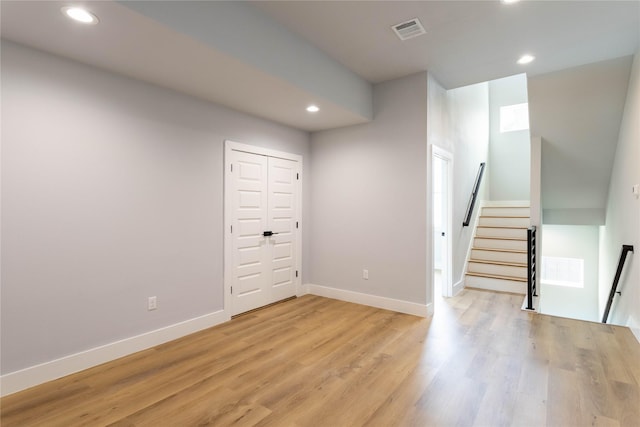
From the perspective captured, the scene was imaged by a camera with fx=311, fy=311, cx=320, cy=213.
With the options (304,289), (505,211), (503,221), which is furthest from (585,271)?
(304,289)

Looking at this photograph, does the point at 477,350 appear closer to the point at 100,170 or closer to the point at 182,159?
the point at 182,159

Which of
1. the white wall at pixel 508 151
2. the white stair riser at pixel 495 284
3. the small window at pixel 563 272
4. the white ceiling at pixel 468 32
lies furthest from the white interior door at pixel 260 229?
the small window at pixel 563 272

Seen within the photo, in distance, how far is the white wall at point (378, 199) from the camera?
3.83 meters

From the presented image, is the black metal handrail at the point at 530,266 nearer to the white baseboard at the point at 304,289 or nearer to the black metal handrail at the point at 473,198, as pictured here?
the black metal handrail at the point at 473,198

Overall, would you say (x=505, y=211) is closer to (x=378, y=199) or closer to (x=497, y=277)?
(x=497, y=277)

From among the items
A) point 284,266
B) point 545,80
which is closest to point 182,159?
point 284,266

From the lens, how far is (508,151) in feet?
23.4

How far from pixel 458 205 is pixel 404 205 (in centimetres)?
159

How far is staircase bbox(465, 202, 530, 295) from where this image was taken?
4.91 meters

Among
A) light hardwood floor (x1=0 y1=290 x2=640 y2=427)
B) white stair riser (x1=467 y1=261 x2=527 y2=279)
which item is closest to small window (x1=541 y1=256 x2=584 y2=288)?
white stair riser (x1=467 y1=261 x2=527 y2=279)

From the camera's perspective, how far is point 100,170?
A: 104 inches

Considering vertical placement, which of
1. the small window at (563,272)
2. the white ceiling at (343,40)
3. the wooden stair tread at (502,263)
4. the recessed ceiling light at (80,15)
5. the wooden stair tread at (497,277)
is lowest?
the small window at (563,272)

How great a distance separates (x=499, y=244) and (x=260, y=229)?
4.25m

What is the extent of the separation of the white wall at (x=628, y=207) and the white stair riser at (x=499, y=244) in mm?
1146
